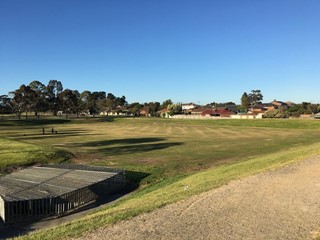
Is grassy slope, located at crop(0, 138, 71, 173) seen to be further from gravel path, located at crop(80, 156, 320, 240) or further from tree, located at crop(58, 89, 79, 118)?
tree, located at crop(58, 89, 79, 118)

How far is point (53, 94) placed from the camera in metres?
158

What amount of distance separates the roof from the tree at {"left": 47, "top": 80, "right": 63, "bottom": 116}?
13177 cm

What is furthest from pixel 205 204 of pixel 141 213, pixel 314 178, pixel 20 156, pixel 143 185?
pixel 20 156

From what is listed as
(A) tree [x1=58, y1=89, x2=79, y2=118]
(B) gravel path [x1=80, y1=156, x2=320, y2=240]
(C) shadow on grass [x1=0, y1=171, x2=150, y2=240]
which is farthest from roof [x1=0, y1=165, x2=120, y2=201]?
(A) tree [x1=58, y1=89, x2=79, y2=118]

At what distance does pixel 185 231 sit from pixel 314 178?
7.89 meters

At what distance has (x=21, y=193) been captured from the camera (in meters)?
17.3

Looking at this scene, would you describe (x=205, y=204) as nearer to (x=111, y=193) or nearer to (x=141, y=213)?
(x=141, y=213)

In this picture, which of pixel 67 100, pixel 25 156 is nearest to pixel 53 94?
pixel 67 100

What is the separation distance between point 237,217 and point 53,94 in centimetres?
15743

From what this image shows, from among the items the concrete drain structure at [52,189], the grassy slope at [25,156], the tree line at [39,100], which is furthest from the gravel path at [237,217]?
the tree line at [39,100]

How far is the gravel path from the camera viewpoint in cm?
802

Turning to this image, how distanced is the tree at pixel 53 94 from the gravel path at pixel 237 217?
145698mm

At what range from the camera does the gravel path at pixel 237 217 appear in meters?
8.02

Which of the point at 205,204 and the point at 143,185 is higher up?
the point at 205,204
